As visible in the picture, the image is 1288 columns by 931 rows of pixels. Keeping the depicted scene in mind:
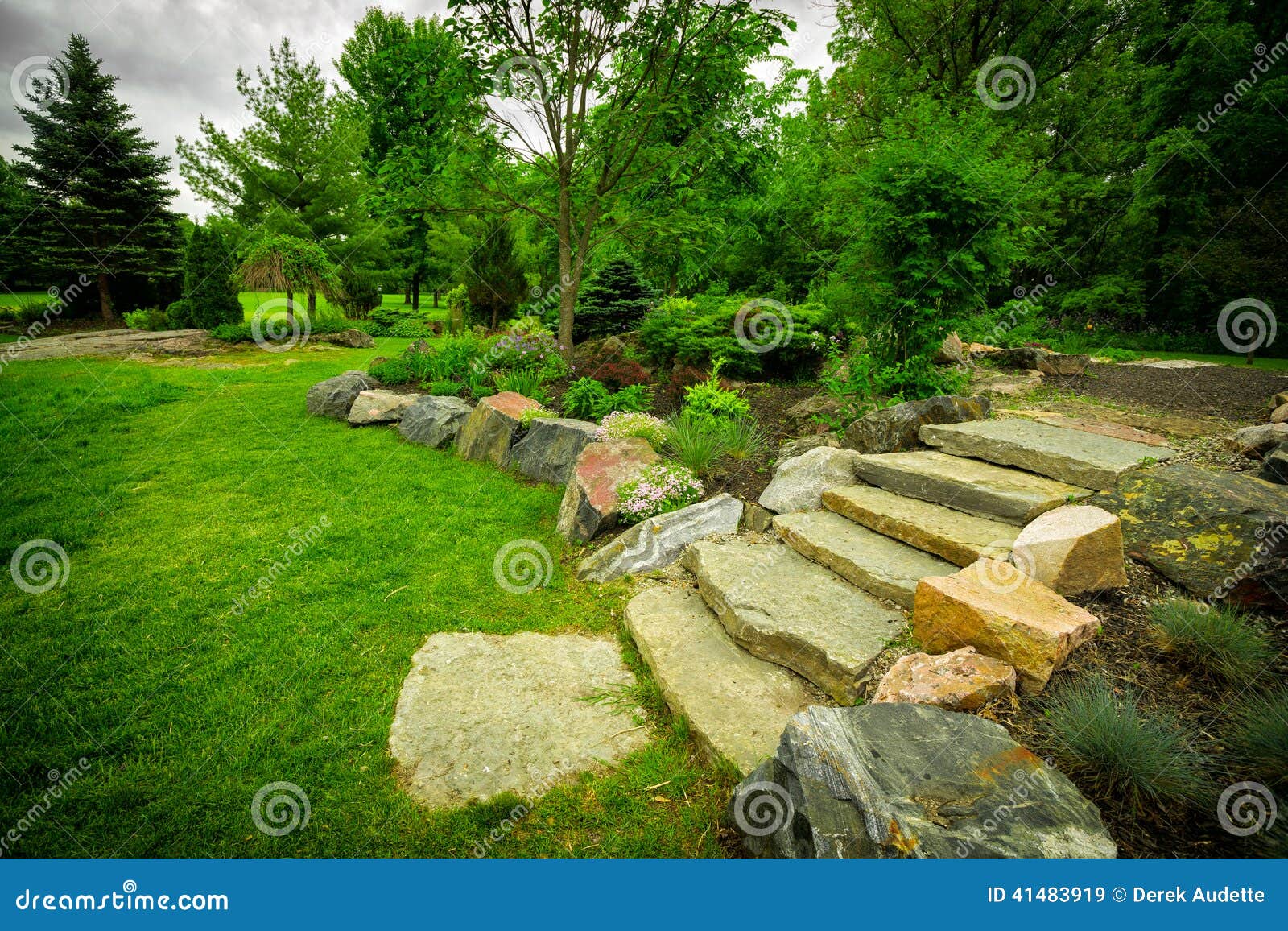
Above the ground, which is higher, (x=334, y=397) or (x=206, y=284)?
(x=206, y=284)

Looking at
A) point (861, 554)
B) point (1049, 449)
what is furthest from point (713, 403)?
point (1049, 449)

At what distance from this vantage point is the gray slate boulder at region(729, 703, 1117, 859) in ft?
5.28

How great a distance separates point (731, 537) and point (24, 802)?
13.1ft

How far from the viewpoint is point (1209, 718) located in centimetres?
205

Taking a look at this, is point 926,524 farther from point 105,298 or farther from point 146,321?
point 105,298

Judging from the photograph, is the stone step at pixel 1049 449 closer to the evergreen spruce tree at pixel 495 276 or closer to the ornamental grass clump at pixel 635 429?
the ornamental grass clump at pixel 635 429

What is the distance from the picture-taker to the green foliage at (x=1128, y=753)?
5.84ft

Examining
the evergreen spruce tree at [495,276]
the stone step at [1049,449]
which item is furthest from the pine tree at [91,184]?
the stone step at [1049,449]

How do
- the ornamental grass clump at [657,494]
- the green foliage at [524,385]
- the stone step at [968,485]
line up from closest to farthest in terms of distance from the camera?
the stone step at [968,485]
the ornamental grass clump at [657,494]
the green foliage at [524,385]

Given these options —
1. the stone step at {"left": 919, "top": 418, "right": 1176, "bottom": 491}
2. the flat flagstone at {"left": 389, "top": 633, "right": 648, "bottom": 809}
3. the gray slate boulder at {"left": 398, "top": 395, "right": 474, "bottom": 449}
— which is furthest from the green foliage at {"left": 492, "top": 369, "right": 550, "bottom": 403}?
the stone step at {"left": 919, "top": 418, "right": 1176, "bottom": 491}

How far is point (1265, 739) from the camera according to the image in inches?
70.3

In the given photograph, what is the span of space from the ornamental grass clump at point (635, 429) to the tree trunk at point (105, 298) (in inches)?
743

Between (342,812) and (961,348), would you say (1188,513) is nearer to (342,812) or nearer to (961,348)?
(342,812)

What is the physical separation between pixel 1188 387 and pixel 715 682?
8.26 metres
